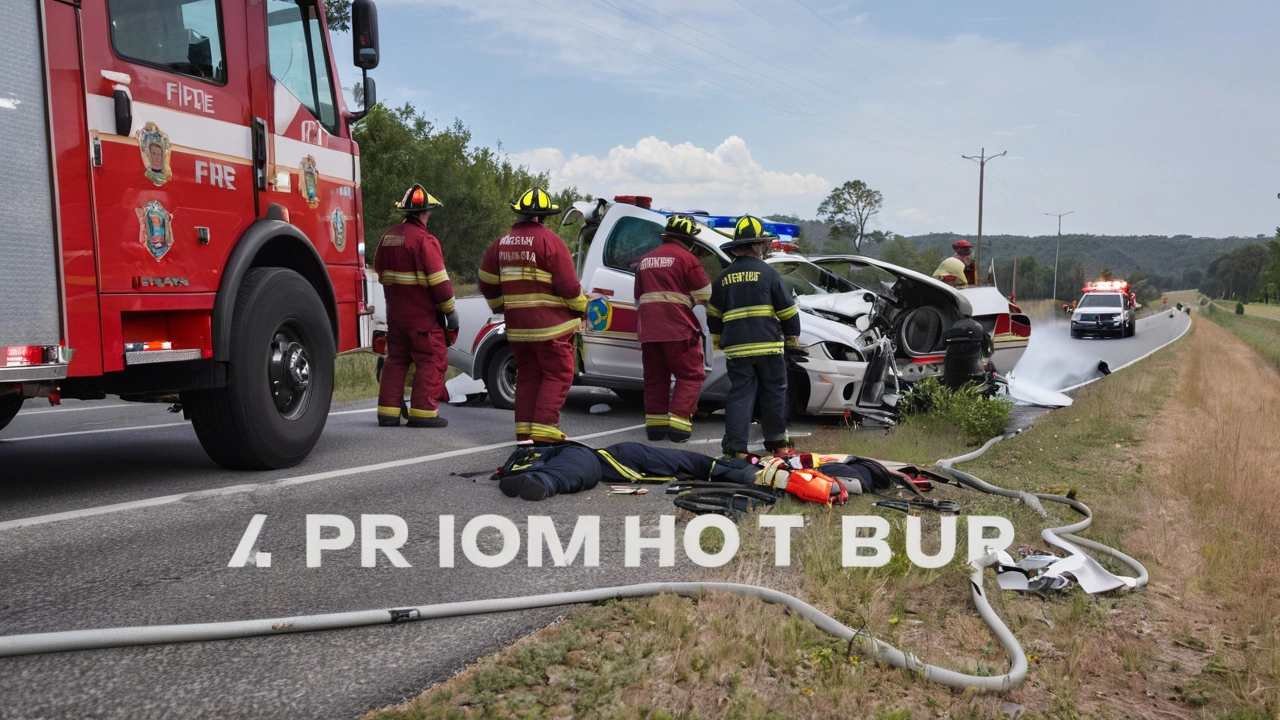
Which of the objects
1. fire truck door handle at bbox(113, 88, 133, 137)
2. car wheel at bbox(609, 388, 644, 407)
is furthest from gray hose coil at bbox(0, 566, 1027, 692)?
car wheel at bbox(609, 388, 644, 407)

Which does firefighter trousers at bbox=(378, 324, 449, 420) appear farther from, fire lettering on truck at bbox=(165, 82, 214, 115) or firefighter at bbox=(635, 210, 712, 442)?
fire lettering on truck at bbox=(165, 82, 214, 115)

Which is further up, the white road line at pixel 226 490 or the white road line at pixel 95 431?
the white road line at pixel 226 490

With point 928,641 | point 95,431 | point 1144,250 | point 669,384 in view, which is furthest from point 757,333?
point 1144,250

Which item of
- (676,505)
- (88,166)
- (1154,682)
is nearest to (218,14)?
(88,166)

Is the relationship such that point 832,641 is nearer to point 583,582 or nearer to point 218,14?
point 583,582

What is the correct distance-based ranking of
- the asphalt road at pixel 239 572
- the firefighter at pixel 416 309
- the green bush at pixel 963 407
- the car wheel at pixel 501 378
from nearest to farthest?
1. the asphalt road at pixel 239 572
2. the firefighter at pixel 416 309
3. the green bush at pixel 963 407
4. the car wheel at pixel 501 378

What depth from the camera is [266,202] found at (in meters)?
5.80

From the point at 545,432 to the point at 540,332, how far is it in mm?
702

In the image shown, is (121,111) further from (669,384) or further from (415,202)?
(669,384)

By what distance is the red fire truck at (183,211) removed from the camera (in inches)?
170

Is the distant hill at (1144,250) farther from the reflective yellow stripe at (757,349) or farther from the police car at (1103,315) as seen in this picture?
the reflective yellow stripe at (757,349)

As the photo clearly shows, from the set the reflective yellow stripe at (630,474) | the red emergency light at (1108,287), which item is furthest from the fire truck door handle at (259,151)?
the red emergency light at (1108,287)

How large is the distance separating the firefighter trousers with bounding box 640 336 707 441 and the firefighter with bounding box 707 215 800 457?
0.72 metres

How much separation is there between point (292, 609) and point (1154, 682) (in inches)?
119
